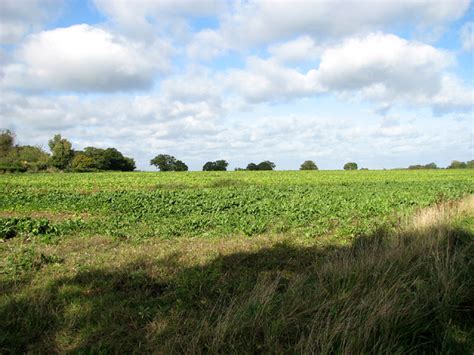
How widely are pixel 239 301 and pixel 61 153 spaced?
91908mm

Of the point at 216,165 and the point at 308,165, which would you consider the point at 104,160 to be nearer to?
the point at 216,165

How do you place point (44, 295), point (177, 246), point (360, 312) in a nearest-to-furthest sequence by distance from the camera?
point (360, 312) → point (44, 295) → point (177, 246)

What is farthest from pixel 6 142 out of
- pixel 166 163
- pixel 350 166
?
pixel 350 166

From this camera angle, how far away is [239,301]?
5934mm

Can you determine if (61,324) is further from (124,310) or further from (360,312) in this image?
(360,312)

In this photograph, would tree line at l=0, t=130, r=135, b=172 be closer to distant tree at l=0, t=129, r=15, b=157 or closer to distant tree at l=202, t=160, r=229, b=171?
distant tree at l=0, t=129, r=15, b=157

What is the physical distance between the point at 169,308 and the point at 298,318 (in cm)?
205

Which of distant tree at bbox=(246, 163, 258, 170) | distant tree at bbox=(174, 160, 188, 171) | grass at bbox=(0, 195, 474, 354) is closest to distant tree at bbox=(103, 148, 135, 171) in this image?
distant tree at bbox=(174, 160, 188, 171)

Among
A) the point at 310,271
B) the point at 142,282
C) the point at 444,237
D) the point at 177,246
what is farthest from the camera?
the point at 177,246

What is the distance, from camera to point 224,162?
95.1 metres

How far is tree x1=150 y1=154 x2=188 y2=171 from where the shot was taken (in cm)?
10069

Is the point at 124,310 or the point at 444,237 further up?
the point at 444,237

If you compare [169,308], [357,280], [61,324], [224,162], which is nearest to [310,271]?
[357,280]

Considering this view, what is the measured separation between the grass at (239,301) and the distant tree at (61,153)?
278ft
